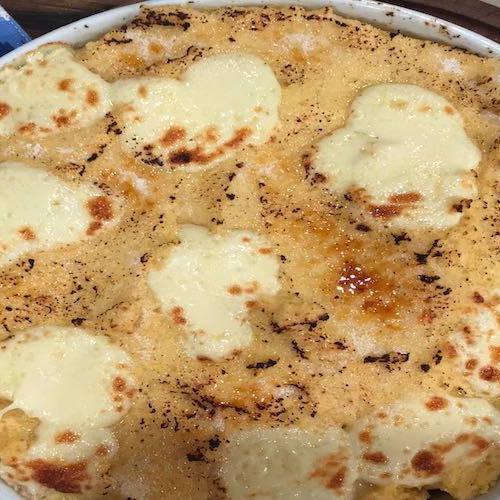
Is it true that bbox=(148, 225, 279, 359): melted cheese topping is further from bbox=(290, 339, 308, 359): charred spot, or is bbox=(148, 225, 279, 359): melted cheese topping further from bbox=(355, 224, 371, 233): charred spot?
bbox=(355, 224, 371, 233): charred spot

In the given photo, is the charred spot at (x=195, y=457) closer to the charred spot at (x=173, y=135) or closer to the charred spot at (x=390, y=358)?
the charred spot at (x=390, y=358)

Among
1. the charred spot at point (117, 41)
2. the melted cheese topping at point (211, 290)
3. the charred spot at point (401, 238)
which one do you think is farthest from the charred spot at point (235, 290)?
the charred spot at point (117, 41)

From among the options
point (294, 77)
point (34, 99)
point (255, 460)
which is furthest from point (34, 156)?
point (255, 460)

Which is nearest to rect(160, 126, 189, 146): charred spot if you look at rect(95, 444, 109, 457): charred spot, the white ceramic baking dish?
the white ceramic baking dish

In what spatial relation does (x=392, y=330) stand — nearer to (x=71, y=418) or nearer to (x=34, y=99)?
(x=71, y=418)

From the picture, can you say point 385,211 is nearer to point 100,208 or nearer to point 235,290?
point 235,290
